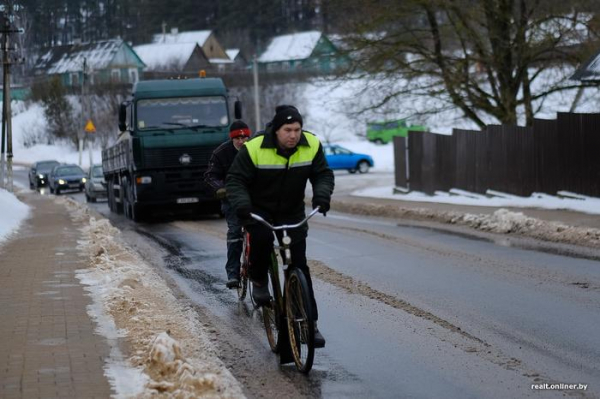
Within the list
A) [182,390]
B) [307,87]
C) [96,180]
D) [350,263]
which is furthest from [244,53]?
[182,390]

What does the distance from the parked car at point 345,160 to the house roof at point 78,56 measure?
50.4ft

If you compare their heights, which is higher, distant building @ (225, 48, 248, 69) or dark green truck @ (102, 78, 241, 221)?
distant building @ (225, 48, 248, 69)

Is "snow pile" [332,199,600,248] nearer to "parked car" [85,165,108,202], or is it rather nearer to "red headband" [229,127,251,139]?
"red headband" [229,127,251,139]

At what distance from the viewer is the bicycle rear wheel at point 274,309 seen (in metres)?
7.96

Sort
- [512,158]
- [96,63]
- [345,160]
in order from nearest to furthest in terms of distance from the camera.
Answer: [512,158], [345,160], [96,63]

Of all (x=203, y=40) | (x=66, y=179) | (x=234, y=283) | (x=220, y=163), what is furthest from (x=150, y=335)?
(x=203, y=40)

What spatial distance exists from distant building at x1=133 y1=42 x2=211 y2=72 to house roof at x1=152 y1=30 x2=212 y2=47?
93 centimetres

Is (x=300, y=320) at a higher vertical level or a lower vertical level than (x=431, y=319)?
higher

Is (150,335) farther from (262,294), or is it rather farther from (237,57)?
(237,57)

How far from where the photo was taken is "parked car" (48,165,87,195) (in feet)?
171

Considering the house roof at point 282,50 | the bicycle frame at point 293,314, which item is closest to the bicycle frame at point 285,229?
the bicycle frame at point 293,314

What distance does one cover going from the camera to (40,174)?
57.4 meters

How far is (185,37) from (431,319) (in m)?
95.9

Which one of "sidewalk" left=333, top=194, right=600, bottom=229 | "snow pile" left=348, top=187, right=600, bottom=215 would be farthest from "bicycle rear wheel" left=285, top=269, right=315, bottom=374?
"snow pile" left=348, top=187, right=600, bottom=215
